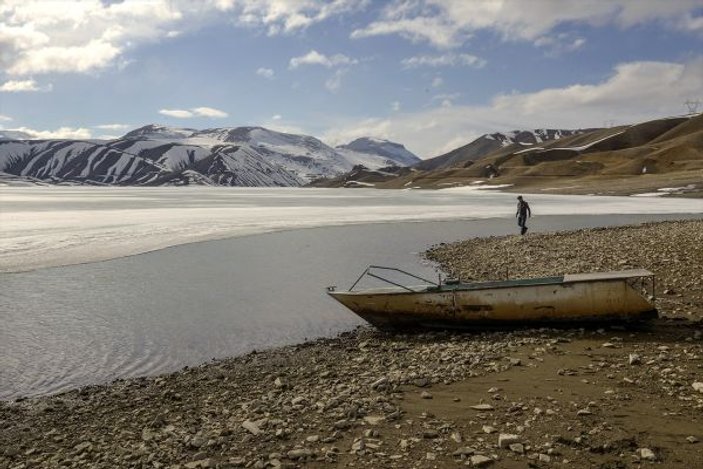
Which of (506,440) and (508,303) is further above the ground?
(508,303)

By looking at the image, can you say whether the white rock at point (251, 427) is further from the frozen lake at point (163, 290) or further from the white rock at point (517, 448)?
the frozen lake at point (163, 290)

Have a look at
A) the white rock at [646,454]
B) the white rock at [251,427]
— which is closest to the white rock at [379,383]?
the white rock at [251,427]

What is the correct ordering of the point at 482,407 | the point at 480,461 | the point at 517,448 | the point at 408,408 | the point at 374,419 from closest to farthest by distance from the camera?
1. the point at 480,461
2. the point at 517,448
3. the point at 374,419
4. the point at 482,407
5. the point at 408,408

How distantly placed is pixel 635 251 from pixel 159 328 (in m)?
17.7

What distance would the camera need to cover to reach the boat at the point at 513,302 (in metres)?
13.0

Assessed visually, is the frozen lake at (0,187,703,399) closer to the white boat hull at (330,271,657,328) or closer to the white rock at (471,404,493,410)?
the white boat hull at (330,271,657,328)

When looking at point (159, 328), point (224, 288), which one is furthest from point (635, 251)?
point (159, 328)

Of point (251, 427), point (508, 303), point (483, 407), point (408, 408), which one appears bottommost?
point (251, 427)

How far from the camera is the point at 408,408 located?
360 inches

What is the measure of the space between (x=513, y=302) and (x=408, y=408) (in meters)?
5.61

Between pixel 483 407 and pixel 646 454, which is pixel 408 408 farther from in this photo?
pixel 646 454

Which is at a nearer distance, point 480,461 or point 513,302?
point 480,461

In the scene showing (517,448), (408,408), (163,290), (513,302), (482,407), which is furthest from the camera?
(163,290)

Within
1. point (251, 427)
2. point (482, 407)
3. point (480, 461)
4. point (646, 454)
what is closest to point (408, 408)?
point (482, 407)
